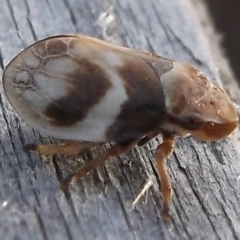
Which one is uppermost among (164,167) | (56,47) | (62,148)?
(56,47)

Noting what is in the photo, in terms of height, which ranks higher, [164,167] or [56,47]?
[56,47]

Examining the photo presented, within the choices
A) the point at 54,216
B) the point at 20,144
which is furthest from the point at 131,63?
the point at 54,216

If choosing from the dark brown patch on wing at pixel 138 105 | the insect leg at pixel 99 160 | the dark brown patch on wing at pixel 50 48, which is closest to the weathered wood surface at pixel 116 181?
the insect leg at pixel 99 160

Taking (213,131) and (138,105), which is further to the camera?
(213,131)

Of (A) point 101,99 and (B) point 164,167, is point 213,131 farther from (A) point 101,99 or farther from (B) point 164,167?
(A) point 101,99

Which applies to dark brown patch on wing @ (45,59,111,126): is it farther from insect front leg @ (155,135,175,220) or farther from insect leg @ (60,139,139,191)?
insect front leg @ (155,135,175,220)

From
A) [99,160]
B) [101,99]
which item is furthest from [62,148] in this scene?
[101,99]
